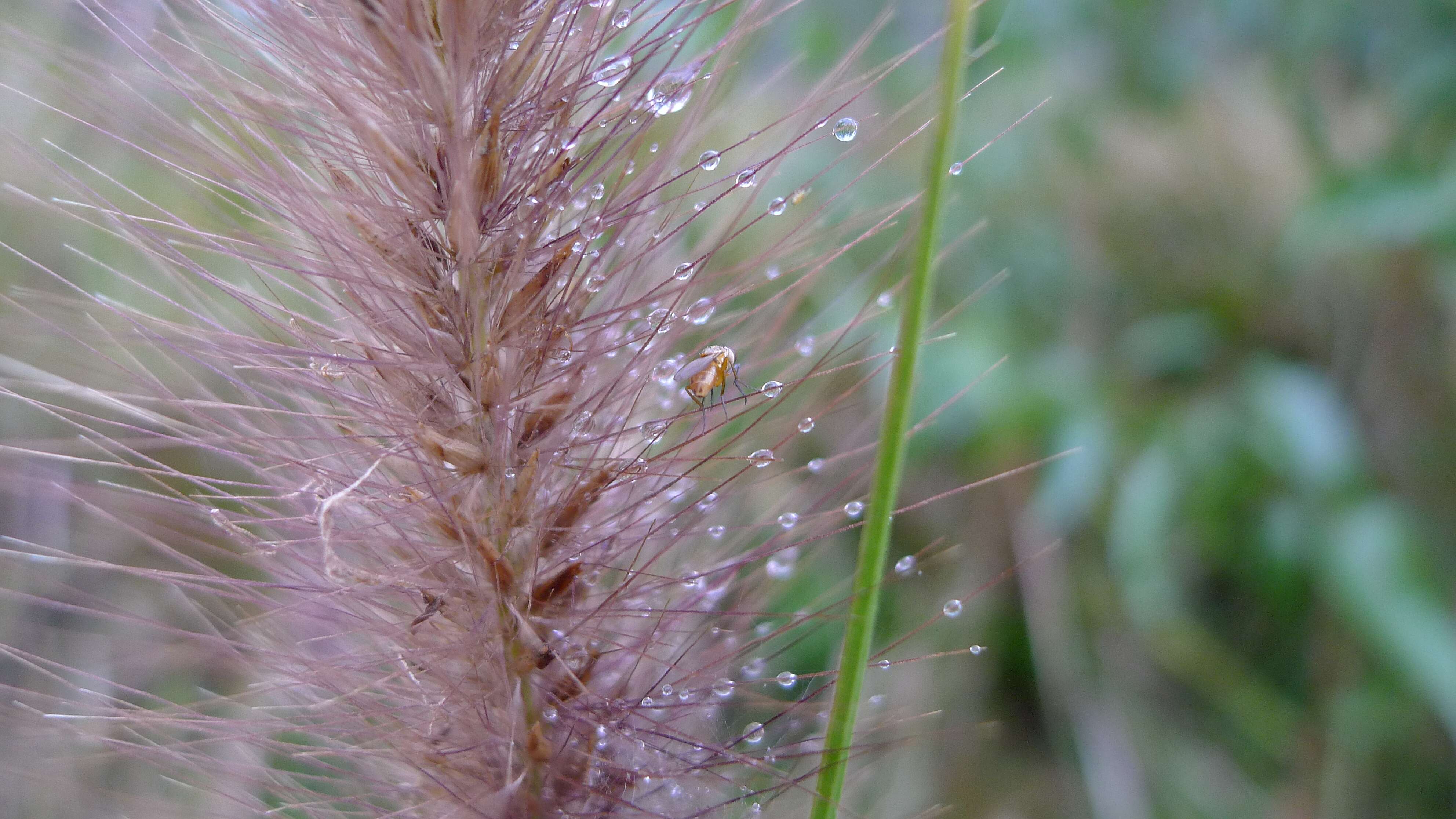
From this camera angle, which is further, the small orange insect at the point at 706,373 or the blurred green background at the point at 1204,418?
the blurred green background at the point at 1204,418

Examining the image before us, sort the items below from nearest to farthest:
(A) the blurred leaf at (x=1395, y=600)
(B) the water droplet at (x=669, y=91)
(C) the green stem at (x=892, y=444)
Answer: (C) the green stem at (x=892, y=444)
(B) the water droplet at (x=669, y=91)
(A) the blurred leaf at (x=1395, y=600)

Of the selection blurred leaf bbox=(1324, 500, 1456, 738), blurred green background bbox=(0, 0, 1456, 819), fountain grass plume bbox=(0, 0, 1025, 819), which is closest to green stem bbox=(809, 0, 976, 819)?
fountain grass plume bbox=(0, 0, 1025, 819)

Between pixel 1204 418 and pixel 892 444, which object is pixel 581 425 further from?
pixel 1204 418

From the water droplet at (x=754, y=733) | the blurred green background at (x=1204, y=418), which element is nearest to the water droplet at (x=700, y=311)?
the water droplet at (x=754, y=733)

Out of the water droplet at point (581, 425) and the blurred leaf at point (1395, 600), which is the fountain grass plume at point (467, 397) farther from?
the blurred leaf at point (1395, 600)

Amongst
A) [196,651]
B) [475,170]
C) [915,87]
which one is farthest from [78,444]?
[915,87]

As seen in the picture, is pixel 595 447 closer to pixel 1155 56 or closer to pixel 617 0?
pixel 617 0
